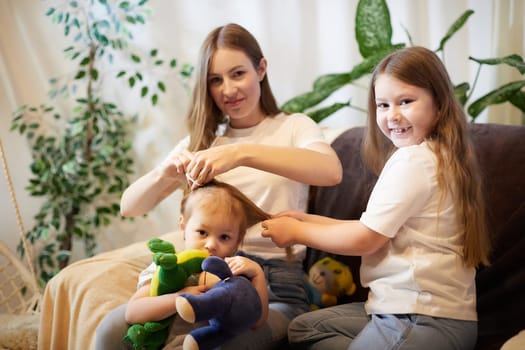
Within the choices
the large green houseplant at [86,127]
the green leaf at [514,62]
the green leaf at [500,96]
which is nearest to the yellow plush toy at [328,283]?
the green leaf at [500,96]

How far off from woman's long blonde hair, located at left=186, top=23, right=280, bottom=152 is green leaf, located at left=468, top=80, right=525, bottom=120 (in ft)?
2.21

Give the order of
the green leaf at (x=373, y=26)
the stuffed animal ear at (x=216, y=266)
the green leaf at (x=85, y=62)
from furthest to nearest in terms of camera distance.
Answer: the green leaf at (x=85, y=62)
the green leaf at (x=373, y=26)
the stuffed animal ear at (x=216, y=266)

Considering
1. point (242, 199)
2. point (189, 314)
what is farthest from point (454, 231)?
point (189, 314)

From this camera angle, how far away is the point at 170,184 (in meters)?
1.60

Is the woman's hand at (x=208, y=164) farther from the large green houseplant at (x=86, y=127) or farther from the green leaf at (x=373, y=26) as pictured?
the large green houseplant at (x=86, y=127)

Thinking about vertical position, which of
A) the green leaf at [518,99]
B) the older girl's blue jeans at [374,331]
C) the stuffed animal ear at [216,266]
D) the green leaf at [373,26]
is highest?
the green leaf at [373,26]

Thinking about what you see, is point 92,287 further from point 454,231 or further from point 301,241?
point 454,231

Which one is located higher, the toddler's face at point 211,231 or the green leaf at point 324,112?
the green leaf at point 324,112

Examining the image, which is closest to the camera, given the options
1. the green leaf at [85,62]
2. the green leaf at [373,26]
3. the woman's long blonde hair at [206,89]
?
the woman's long blonde hair at [206,89]

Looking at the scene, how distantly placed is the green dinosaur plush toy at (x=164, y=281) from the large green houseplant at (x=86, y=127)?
1315 millimetres

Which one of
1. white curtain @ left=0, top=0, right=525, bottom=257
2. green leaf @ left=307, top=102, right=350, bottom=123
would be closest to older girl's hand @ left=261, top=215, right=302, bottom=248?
green leaf @ left=307, top=102, right=350, bottom=123

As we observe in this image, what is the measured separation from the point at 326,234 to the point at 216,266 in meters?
0.30

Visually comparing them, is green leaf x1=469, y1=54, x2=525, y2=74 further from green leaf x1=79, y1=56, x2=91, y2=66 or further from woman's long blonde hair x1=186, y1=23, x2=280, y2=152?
green leaf x1=79, y1=56, x2=91, y2=66

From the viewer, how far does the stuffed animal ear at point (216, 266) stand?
117cm
